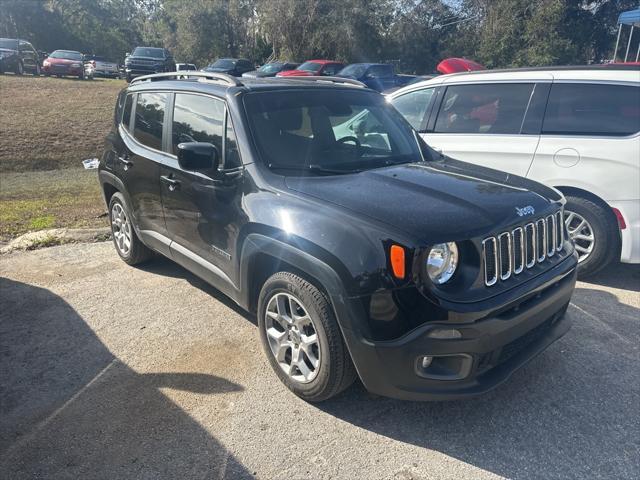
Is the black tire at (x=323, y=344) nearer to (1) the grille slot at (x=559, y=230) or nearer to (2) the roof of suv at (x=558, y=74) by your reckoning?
(1) the grille slot at (x=559, y=230)

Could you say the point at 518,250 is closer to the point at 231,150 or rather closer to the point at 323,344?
the point at 323,344

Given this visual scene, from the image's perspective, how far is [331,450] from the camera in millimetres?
2822

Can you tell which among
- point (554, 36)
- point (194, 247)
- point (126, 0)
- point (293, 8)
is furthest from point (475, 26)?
point (126, 0)

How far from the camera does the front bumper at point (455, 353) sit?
262 centimetres

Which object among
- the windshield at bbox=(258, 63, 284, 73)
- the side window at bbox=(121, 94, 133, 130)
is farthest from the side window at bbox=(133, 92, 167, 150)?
the windshield at bbox=(258, 63, 284, 73)

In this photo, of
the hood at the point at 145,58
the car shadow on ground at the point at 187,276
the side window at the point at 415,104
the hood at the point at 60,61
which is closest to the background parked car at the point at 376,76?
the hood at the point at 145,58

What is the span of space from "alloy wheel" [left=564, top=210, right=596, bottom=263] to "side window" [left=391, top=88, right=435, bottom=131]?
6.54 feet

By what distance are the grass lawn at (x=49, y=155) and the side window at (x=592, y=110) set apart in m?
5.74

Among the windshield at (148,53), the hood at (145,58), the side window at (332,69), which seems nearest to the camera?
the side window at (332,69)

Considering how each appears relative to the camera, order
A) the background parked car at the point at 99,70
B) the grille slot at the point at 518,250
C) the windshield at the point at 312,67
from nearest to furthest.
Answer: the grille slot at the point at 518,250
the windshield at the point at 312,67
the background parked car at the point at 99,70

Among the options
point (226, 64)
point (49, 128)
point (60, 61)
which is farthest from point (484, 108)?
point (60, 61)

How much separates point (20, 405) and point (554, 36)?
106ft

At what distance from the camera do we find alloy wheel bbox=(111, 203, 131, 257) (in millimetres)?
5328

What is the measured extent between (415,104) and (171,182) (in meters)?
3.38
